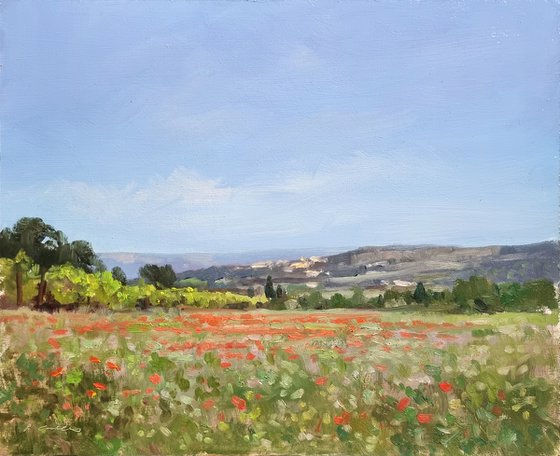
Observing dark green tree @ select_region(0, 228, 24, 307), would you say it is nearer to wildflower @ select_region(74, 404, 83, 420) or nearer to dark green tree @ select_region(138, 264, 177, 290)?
dark green tree @ select_region(138, 264, 177, 290)

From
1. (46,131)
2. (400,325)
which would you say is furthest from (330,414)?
(46,131)

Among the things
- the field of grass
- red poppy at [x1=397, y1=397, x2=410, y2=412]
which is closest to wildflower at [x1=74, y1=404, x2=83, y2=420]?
the field of grass

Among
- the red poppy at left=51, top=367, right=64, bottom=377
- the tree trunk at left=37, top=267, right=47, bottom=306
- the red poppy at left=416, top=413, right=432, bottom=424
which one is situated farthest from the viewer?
the tree trunk at left=37, top=267, right=47, bottom=306

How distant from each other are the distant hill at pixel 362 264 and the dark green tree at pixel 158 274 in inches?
2.4

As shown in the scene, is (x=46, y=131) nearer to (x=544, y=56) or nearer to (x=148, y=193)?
(x=148, y=193)

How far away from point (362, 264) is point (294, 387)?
1.29 metres

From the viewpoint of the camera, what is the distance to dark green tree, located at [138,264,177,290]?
17.0 feet

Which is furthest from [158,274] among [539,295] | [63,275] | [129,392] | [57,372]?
[539,295]

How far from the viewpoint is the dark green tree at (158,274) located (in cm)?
519

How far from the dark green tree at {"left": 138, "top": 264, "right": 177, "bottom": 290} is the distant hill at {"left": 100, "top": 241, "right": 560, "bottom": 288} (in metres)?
0.06

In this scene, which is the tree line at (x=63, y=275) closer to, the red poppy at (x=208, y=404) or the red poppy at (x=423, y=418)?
the red poppy at (x=208, y=404)

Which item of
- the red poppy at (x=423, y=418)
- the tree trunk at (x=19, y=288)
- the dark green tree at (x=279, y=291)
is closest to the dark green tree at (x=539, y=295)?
the red poppy at (x=423, y=418)

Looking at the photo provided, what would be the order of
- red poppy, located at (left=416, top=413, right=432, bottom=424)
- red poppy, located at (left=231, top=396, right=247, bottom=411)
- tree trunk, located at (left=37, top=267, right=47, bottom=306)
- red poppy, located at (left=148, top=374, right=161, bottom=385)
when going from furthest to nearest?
tree trunk, located at (left=37, top=267, right=47, bottom=306) → red poppy, located at (left=148, top=374, right=161, bottom=385) → red poppy, located at (left=231, top=396, right=247, bottom=411) → red poppy, located at (left=416, top=413, right=432, bottom=424)

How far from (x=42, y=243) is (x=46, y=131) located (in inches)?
43.6
